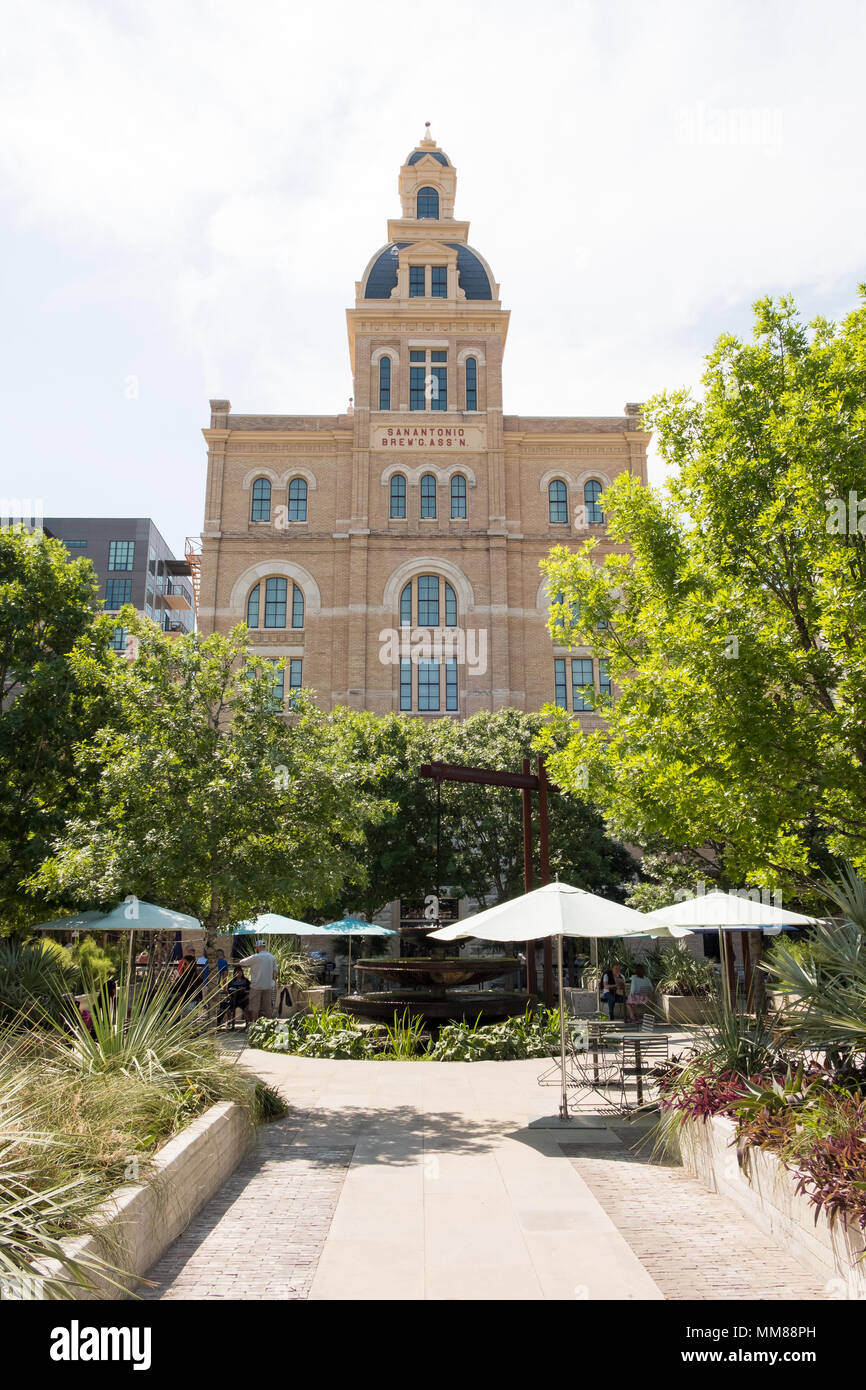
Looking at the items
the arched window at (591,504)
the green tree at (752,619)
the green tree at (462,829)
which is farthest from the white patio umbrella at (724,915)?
the arched window at (591,504)

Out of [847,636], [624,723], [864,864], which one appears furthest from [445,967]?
[847,636]

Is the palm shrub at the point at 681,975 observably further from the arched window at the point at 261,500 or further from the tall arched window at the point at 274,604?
the arched window at the point at 261,500

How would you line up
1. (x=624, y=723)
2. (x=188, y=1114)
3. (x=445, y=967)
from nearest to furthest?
(x=188, y=1114) → (x=624, y=723) → (x=445, y=967)

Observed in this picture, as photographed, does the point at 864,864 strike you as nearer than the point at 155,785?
Yes

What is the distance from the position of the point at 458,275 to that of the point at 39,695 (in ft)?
119

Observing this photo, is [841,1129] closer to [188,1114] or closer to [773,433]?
[188,1114]

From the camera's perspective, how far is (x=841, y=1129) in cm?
625

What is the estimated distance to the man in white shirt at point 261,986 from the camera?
60.8ft

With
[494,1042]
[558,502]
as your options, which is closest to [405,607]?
[558,502]

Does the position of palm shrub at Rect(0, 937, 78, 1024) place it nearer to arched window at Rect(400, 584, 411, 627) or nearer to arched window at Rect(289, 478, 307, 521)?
arched window at Rect(400, 584, 411, 627)

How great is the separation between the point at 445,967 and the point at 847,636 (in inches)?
383

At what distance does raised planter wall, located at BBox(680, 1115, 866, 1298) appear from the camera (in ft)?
17.8

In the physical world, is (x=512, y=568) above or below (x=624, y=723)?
above

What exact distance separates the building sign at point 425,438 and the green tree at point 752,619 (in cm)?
3168
